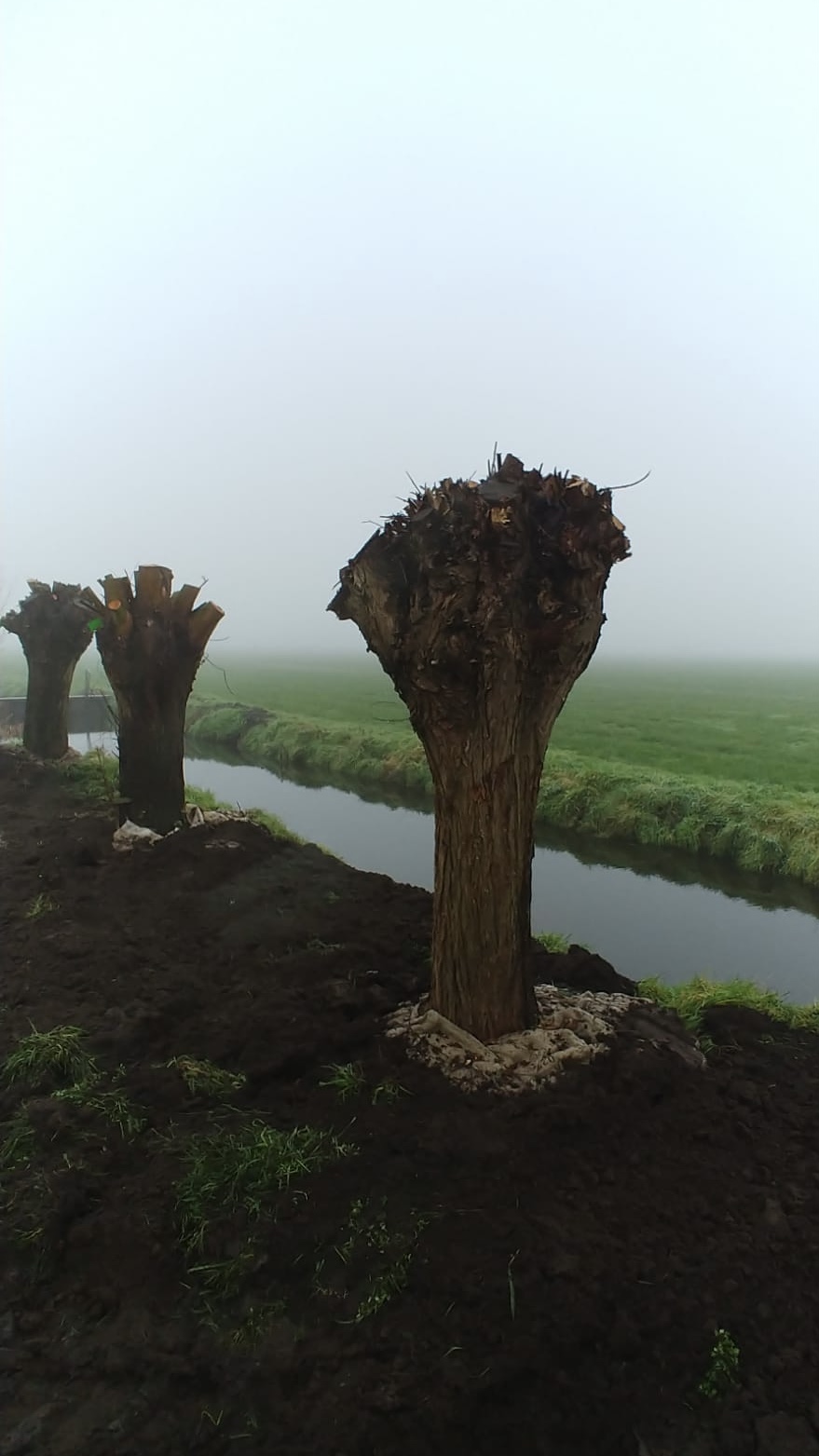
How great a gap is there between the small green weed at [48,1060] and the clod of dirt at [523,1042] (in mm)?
1444

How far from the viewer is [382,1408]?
6.57 feet

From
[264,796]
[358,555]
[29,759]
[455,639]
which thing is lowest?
[264,796]

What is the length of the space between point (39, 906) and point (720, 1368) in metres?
4.87

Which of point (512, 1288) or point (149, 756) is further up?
point (149, 756)

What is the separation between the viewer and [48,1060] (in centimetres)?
354

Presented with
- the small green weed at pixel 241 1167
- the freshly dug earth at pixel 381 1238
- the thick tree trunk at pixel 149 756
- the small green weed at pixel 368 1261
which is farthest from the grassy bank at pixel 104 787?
the small green weed at pixel 368 1261

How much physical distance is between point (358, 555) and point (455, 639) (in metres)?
0.66

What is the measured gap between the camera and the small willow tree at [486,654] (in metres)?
3.20

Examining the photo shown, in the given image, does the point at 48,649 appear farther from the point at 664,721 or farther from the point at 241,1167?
the point at 664,721

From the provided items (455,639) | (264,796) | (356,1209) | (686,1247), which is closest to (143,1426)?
(356,1209)

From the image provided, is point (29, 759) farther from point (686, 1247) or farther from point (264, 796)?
point (686, 1247)

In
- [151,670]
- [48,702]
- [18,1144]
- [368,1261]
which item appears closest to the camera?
[368,1261]

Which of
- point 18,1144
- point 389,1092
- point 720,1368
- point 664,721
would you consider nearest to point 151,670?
point 18,1144

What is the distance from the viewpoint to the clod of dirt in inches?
127
